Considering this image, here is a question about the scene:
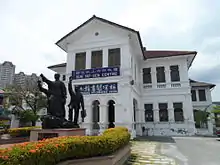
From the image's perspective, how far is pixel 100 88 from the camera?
13.3m

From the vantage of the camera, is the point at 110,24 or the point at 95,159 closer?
the point at 95,159

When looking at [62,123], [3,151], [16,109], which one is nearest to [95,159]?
[3,151]

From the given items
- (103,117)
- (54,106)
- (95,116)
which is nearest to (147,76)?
(95,116)

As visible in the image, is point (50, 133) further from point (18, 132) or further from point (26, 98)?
point (26, 98)

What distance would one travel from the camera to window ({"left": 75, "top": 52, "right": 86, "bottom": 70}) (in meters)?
14.6

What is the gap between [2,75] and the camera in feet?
123

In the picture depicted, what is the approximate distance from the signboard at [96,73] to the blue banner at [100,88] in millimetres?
763

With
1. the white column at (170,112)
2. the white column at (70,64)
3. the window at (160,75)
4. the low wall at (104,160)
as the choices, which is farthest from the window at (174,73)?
the low wall at (104,160)

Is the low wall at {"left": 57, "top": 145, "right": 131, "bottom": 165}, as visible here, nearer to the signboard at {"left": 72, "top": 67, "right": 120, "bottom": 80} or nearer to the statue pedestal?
the statue pedestal

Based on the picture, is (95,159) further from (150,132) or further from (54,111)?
(150,132)

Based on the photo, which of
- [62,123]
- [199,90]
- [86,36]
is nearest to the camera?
[62,123]

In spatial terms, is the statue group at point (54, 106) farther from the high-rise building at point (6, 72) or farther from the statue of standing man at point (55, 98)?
the high-rise building at point (6, 72)

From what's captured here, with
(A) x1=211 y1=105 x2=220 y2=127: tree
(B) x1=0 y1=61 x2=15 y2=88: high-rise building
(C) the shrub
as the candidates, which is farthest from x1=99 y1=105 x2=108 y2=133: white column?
(B) x1=0 y1=61 x2=15 y2=88: high-rise building

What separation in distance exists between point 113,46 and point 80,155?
36.0 ft
